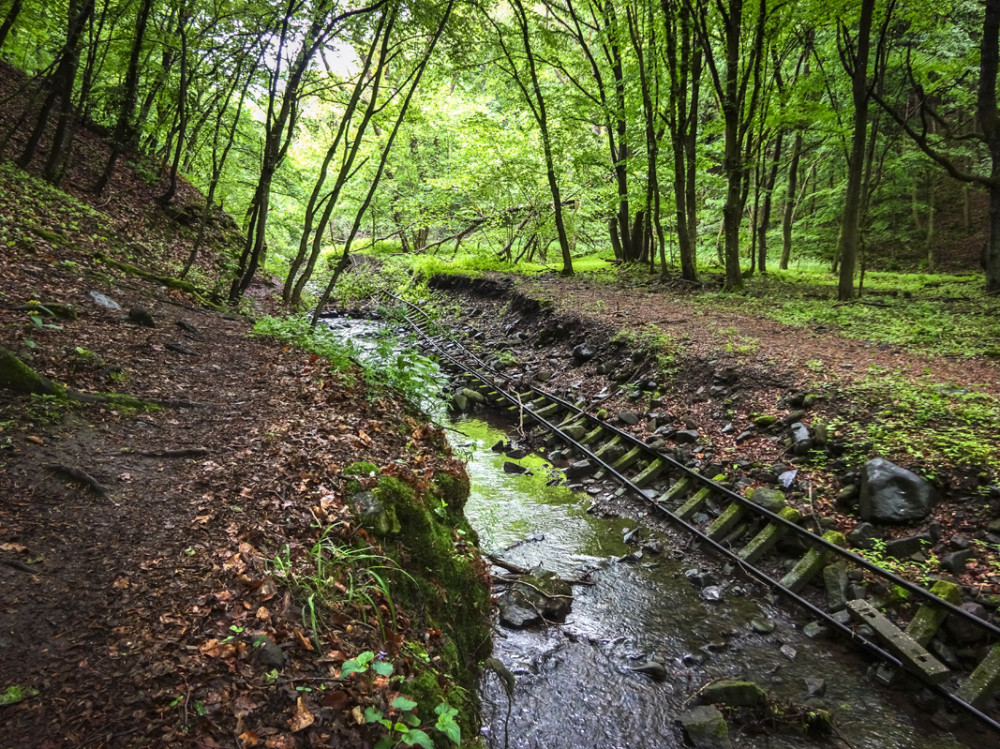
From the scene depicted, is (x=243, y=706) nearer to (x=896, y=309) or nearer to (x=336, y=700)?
(x=336, y=700)

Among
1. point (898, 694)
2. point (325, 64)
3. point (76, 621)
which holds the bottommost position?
point (898, 694)

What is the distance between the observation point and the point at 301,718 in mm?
2346

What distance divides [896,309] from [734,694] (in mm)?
10880

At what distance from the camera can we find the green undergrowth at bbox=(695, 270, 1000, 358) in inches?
350

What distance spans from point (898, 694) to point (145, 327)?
906cm

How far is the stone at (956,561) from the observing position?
15.6ft

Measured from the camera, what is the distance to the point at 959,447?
5531 mm

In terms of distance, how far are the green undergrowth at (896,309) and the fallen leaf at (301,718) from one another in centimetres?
987

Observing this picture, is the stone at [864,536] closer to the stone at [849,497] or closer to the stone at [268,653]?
the stone at [849,497]

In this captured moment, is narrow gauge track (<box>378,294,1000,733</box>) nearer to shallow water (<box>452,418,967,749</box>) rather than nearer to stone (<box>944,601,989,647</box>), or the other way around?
stone (<box>944,601,989,647</box>)

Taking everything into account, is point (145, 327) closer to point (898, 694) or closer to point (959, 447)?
point (898, 694)

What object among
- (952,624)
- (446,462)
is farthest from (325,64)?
(952,624)

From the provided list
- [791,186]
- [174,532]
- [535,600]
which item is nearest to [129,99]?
[174,532]

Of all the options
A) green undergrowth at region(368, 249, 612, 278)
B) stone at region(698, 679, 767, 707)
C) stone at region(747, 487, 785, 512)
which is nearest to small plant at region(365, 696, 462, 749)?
stone at region(698, 679, 767, 707)
